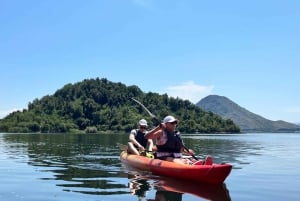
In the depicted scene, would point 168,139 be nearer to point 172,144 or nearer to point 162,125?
point 172,144

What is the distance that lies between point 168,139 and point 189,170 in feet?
6.69

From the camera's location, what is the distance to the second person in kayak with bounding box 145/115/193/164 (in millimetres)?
17156

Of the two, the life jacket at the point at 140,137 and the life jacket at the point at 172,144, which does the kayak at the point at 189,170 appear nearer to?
the life jacket at the point at 172,144

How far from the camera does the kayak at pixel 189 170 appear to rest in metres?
14.9

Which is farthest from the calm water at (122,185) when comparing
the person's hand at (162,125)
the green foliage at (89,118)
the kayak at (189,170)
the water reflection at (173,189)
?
the green foliage at (89,118)

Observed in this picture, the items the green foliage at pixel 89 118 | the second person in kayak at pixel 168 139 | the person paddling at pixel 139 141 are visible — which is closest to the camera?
the second person in kayak at pixel 168 139

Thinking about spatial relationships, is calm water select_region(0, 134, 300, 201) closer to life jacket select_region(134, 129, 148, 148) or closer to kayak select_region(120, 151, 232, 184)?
kayak select_region(120, 151, 232, 184)

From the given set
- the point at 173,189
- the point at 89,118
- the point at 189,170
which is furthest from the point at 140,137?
the point at 89,118

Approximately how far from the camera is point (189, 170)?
15.8m

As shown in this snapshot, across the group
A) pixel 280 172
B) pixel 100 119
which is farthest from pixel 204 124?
pixel 280 172

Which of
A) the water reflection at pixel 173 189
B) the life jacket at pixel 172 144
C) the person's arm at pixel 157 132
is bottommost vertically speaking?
the water reflection at pixel 173 189

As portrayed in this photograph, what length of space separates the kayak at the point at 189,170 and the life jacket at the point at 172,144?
1.88ft

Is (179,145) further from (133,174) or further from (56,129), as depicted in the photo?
(56,129)

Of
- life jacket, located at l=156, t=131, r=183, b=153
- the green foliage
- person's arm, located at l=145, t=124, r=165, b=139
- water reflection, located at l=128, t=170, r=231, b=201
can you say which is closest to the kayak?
water reflection, located at l=128, t=170, r=231, b=201
